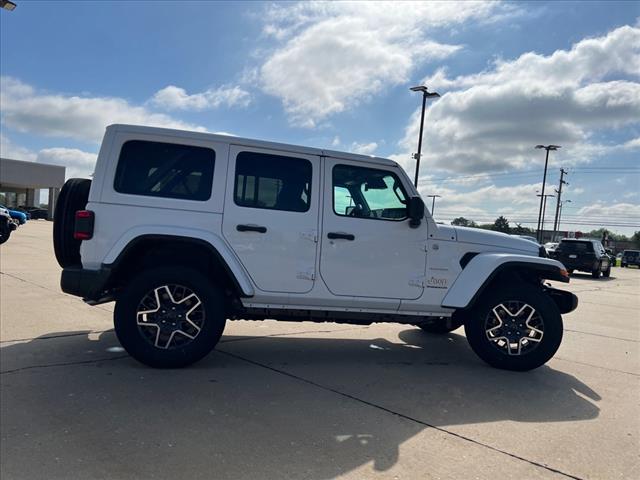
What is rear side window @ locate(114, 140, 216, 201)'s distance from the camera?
4613 mm

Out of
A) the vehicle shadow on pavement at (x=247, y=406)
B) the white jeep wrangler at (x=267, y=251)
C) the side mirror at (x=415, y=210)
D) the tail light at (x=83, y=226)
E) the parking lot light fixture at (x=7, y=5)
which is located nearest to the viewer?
the vehicle shadow on pavement at (x=247, y=406)

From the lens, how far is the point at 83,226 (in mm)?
4430

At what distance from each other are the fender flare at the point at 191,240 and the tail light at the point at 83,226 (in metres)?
0.25

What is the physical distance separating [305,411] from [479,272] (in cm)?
236

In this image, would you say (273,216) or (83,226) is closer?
(83,226)

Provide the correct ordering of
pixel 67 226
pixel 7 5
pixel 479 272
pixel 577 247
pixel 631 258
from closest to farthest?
pixel 67 226 → pixel 479 272 → pixel 7 5 → pixel 577 247 → pixel 631 258

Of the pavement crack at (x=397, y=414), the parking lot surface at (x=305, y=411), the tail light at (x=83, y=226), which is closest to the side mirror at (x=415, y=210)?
the parking lot surface at (x=305, y=411)

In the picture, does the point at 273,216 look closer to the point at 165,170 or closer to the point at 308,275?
the point at 308,275

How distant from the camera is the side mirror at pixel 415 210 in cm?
494

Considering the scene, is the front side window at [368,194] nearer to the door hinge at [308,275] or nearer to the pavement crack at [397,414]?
the door hinge at [308,275]

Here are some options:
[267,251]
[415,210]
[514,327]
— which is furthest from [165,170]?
[514,327]

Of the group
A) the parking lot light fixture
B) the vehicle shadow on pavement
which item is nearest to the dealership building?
the parking lot light fixture

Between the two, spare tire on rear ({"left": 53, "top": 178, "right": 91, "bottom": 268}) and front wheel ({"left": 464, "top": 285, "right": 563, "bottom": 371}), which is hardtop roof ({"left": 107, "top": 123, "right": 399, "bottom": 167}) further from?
front wheel ({"left": 464, "top": 285, "right": 563, "bottom": 371})

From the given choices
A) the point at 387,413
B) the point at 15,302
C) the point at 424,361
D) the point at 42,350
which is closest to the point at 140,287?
the point at 42,350
